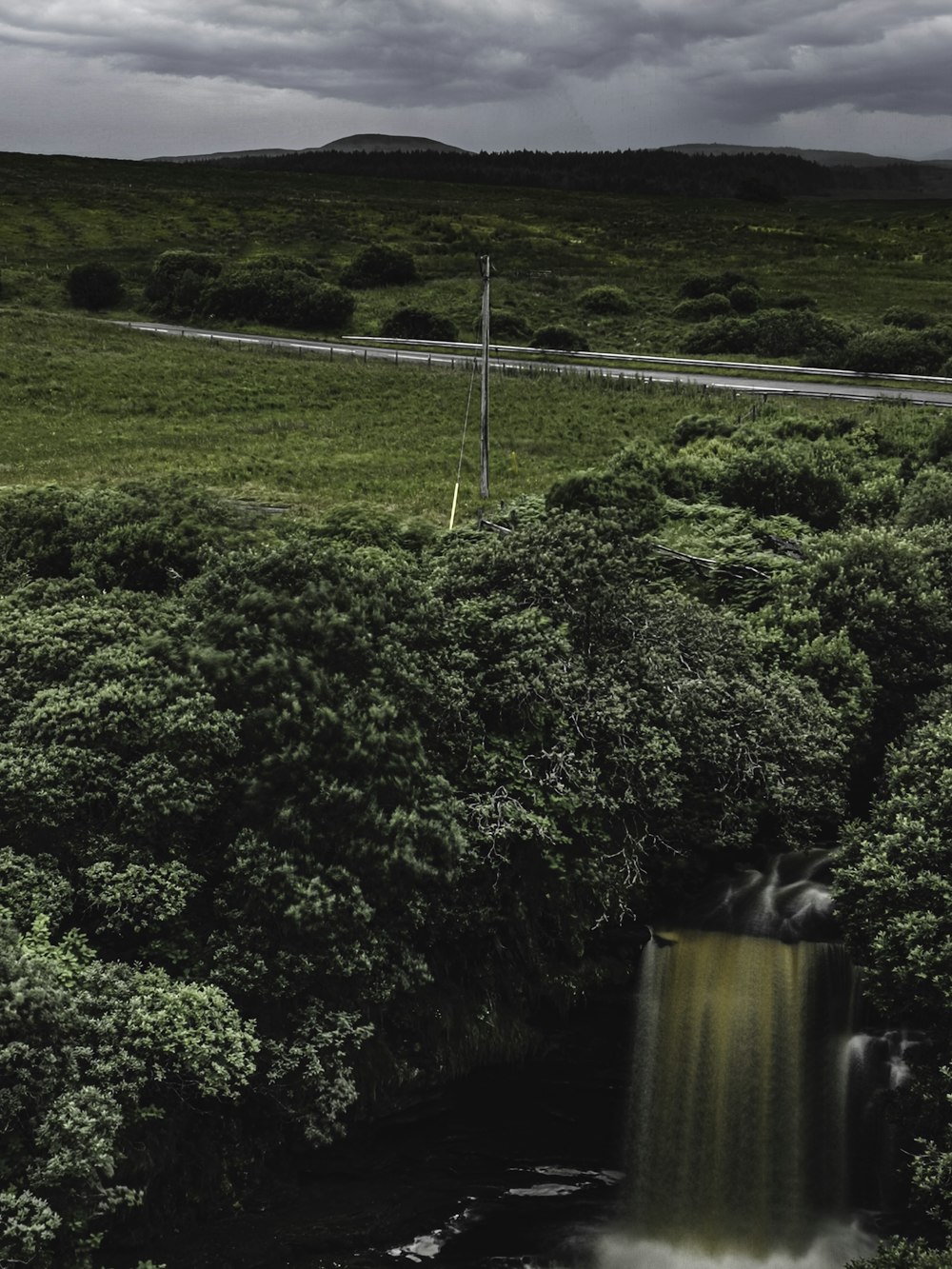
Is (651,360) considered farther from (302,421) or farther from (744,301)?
(302,421)

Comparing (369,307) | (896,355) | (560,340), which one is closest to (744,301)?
(560,340)

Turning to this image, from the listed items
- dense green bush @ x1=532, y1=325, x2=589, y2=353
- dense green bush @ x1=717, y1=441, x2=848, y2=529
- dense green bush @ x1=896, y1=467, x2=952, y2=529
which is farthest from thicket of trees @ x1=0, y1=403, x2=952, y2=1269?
dense green bush @ x1=532, y1=325, x2=589, y2=353

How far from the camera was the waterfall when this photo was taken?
19.8 meters

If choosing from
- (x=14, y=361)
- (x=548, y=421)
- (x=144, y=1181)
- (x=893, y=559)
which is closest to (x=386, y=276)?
(x=14, y=361)

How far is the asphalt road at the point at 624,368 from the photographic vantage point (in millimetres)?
50812

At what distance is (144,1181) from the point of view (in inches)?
699

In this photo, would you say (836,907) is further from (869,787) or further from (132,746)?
(132,746)

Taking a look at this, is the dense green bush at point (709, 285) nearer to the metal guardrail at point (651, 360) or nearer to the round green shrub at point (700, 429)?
the metal guardrail at point (651, 360)

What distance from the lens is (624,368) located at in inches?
2314

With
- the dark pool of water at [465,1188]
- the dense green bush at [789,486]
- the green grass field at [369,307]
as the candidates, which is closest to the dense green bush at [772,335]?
the green grass field at [369,307]

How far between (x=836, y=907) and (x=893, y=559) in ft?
33.4

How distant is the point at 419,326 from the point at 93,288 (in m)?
24.2

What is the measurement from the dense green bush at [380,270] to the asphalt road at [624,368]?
742 inches

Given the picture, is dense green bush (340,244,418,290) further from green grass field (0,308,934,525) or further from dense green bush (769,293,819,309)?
dense green bush (769,293,819,309)
